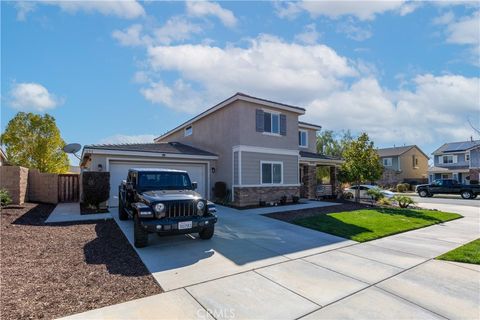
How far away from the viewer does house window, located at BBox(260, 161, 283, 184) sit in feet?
51.0

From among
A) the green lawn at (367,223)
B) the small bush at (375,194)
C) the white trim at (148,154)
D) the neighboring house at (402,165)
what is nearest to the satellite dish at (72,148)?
the white trim at (148,154)

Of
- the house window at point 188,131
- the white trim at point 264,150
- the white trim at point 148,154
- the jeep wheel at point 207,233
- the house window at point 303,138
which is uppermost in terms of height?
the house window at point 188,131

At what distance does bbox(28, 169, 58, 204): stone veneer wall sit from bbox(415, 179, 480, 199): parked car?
32.2 meters

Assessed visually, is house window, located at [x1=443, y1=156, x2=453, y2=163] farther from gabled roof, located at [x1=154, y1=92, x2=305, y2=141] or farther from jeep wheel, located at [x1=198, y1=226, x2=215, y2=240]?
jeep wheel, located at [x1=198, y1=226, x2=215, y2=240]

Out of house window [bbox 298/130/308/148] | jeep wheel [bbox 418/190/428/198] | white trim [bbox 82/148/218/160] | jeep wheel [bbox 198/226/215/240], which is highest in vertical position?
house window [bbox 298/130/308/148]

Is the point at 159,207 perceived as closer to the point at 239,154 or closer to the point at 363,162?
the point at 239,154

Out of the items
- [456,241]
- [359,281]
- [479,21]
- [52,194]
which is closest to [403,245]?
[456,241]

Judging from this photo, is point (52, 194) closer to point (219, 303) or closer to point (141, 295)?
point (141, 295)

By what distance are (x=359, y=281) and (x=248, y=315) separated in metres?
2.40

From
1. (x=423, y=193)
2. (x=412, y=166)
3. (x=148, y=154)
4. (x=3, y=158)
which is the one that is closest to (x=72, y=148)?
(x=148, y=154)

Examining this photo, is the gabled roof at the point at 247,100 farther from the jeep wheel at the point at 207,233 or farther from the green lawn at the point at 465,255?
the green lawn at the point at 465,255

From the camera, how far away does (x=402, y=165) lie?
42875mm

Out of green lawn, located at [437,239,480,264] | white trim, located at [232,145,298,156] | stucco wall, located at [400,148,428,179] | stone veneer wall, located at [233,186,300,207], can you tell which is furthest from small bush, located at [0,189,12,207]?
stucco wall, located at [400,148,428,179]

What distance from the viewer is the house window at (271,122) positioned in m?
15.7
